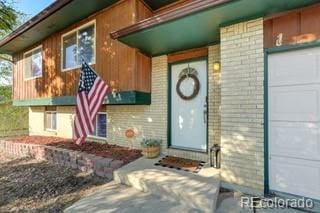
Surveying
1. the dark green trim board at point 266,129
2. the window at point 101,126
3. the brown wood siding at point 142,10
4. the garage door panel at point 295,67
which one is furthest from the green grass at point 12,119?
the garage door panel at point 295,67

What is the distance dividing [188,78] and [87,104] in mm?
2486

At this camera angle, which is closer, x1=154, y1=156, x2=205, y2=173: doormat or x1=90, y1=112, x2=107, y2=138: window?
x1=154, y1=156, x2=205, y2=173: doormat

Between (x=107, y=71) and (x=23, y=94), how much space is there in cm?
670

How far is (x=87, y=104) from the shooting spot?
5.16 m

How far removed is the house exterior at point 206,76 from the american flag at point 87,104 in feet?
3.12

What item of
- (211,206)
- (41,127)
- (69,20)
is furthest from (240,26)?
(41,127)

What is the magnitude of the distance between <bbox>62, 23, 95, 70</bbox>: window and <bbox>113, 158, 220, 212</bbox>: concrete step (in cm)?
388

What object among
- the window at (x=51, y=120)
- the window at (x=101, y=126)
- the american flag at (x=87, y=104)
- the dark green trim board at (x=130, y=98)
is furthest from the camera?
the window at (x=51, y=120)

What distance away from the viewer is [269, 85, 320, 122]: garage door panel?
3473mm

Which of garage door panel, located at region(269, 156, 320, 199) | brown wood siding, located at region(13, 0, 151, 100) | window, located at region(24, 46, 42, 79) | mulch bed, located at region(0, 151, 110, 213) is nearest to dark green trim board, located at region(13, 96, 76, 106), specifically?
brown wood siding, located at region(13, 0, 151, 100)

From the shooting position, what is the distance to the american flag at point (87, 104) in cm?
506

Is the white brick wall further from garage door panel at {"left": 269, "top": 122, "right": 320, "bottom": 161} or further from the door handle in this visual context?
the door handle

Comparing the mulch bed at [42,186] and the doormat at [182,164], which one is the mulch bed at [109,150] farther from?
the doormat at [182,164]

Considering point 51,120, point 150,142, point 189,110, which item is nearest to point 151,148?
point 150,142
